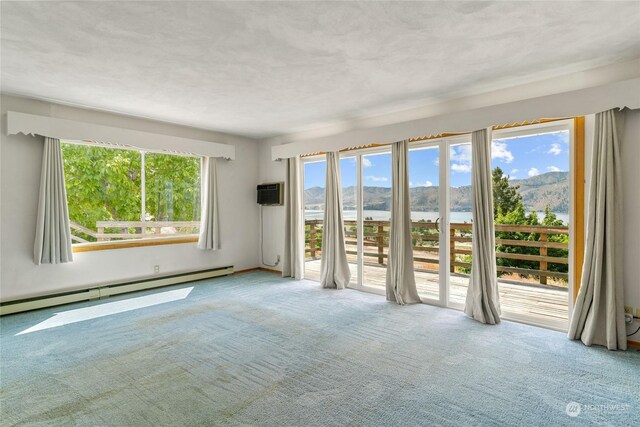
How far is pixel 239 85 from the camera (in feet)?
11.3

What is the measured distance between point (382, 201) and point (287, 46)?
8.75 ft

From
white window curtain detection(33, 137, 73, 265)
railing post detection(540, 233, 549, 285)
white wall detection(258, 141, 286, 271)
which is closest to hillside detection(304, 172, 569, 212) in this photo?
railing post detection(540, 233, 549, 285)

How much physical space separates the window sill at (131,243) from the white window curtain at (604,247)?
516 centimetres

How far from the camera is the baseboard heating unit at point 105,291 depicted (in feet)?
12.6

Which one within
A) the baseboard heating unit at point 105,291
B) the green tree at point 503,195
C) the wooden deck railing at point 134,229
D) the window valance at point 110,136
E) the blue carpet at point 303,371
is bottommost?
the blue carpet at point 303,371

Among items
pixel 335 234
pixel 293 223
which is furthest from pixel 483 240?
pixel 293 223

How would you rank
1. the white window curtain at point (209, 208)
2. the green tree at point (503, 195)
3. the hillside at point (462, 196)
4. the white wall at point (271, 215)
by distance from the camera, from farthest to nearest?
the white wall at point (271, 215)
the white window curtain at point (209, 208)
the green tree at point (503, 195)
the hillside at point (462, 196)

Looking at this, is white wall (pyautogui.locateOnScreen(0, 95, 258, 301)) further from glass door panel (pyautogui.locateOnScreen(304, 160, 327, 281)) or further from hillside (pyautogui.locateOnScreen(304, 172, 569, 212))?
hillside (pyautogui.locateOnScreen(304, 172, 569, 212))

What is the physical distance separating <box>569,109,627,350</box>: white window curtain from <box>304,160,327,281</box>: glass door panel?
3.45 m

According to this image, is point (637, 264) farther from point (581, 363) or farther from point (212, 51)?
A: point (212, 51)

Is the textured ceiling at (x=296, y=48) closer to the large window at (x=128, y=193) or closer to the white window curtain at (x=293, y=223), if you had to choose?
the large window at (x=128, y=193)

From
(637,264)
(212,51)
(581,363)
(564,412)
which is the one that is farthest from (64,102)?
(637,264)

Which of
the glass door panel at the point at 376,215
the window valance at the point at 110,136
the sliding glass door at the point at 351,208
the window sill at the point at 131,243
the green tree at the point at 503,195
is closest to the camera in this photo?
the green tree at the point at 503,195

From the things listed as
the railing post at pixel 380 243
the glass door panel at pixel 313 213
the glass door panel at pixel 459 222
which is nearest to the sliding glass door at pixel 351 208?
the railing post at pixel 380 243
